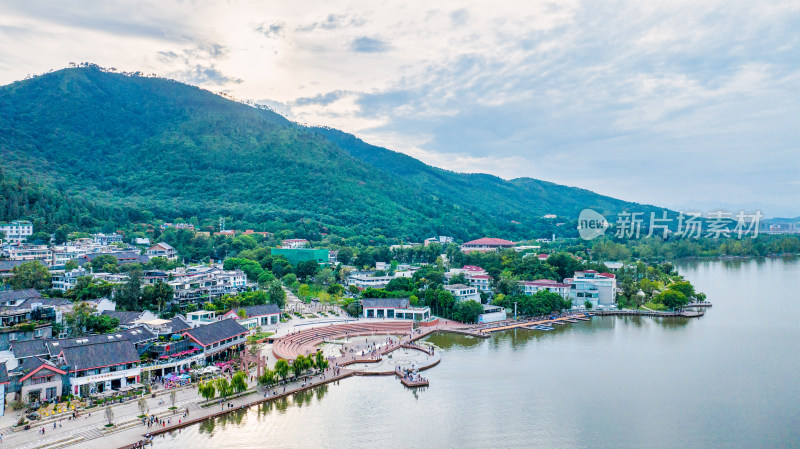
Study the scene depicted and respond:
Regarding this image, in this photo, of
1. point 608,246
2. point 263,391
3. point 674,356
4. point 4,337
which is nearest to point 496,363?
point 674,356

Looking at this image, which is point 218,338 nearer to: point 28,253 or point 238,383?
point 238,383

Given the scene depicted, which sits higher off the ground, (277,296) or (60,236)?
(60,236)

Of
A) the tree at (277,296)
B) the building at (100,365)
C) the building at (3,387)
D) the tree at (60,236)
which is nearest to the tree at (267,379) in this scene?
the building at (100,365)

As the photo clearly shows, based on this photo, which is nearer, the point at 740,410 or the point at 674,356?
the point at 740,410

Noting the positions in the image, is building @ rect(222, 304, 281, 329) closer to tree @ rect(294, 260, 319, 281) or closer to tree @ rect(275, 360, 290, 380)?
tree @ rect(275, 360, 290, 380)

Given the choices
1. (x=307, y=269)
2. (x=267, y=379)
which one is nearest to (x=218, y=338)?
(x=267, y=379)

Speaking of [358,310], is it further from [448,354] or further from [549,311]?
[549,311]

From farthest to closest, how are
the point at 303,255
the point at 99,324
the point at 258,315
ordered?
the point at 303,255 < the point at 258,315 < the point at 99,324
